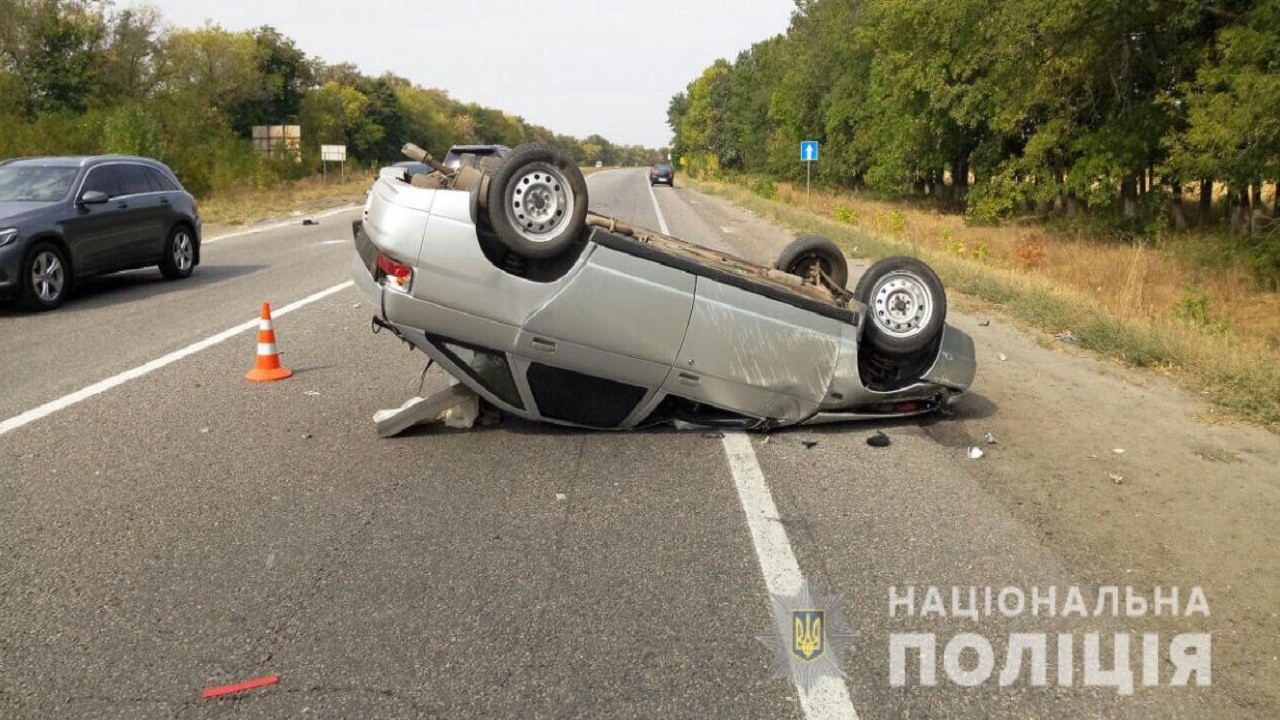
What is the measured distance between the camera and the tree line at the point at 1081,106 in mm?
20359

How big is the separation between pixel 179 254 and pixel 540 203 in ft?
34.9

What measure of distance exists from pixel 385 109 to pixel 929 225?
241ft

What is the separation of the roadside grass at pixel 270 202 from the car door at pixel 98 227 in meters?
13.8

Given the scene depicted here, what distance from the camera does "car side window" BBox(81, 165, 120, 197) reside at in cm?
1290

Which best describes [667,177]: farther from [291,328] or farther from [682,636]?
[682,636]

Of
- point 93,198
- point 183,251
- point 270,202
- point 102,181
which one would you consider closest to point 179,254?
point 183,251

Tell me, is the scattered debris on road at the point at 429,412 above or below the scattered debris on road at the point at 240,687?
above

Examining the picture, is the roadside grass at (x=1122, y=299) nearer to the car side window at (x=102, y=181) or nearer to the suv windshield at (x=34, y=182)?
the car side window at (x=102, y=181)

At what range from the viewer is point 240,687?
3.50 meters

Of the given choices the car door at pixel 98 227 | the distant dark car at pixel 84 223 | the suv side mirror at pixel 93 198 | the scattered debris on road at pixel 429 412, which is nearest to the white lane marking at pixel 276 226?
the distant dark car at pixel 84 223

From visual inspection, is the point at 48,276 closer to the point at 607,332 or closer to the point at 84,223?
the point at 84,223

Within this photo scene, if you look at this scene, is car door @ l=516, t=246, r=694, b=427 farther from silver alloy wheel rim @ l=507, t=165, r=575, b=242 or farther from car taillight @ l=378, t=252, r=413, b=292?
car taillight @ l=378, t=252, r=413, b=292

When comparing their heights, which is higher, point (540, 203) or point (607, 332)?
point (540, 203)

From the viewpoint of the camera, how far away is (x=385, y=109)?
98688 mm
